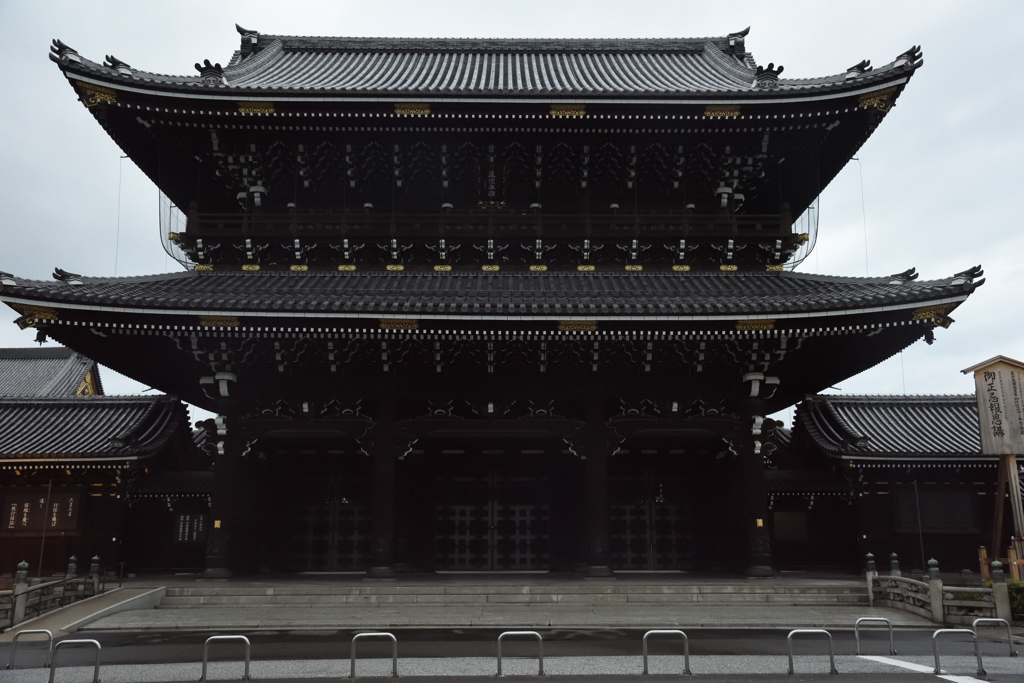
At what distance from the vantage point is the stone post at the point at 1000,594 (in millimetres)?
A: 15422

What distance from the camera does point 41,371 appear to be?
40.1 meters

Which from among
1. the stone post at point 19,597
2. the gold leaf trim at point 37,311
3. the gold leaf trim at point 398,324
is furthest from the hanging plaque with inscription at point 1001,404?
the gold leaf trim at point 37,311

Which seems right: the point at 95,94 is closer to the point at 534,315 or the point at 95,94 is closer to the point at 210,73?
the point at 210,73

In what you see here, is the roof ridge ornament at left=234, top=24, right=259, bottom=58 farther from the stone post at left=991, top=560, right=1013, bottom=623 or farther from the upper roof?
the stone post at left=991, top=560, right=1013, bottom=623

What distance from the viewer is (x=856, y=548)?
22.6 meters

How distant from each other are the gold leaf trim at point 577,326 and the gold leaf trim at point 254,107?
9.57m

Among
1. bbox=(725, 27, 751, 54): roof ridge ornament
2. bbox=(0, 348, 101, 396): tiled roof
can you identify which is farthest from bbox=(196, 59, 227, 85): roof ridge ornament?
bbox=(0, 348, 101, 396): tiled roof

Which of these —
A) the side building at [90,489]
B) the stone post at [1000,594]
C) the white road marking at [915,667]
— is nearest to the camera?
the white road marking at [915,667]

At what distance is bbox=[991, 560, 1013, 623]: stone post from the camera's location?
50.6 ft

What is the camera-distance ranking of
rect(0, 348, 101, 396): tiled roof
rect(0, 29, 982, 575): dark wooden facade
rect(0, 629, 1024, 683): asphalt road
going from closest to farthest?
rect(0, 629, 1024, 683): asphalt road
rect(0, 29, 982, 575): dark wooden facade
rect(0, 348, 101, 396): tiled roof

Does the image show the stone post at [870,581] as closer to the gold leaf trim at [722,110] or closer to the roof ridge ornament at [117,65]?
the gold leaf trim at [722,110]

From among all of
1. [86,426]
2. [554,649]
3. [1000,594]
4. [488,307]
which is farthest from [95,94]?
[1000,594]

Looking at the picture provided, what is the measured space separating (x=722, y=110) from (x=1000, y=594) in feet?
42.7

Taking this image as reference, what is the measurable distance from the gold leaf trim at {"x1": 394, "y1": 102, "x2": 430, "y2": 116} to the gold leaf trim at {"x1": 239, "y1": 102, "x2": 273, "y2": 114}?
332cm
